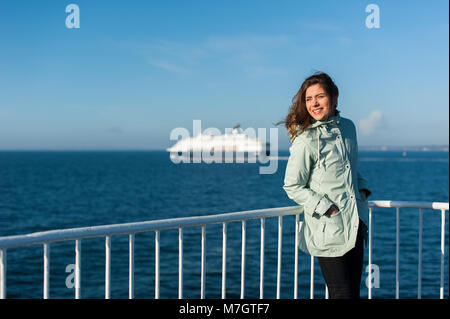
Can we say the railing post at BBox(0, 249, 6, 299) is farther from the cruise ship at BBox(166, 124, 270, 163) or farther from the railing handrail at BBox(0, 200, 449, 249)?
the cruise ship at BBox(166, 124, 270, 163)

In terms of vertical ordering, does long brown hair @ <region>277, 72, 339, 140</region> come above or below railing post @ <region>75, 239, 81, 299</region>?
above

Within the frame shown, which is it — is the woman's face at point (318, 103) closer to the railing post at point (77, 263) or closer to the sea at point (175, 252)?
the railing post at point (77, 263)

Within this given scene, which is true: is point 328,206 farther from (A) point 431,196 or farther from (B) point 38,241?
(A) point 431,196

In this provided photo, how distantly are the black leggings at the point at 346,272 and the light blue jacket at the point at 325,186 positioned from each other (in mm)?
52

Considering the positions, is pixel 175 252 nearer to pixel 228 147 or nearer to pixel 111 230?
pixel 111 230

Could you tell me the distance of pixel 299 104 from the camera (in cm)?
269

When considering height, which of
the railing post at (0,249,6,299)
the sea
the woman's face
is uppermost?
the woman's face

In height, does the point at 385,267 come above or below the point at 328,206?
below

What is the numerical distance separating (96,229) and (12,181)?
5697 cm

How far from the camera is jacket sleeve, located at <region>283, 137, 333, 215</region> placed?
2.51 meters


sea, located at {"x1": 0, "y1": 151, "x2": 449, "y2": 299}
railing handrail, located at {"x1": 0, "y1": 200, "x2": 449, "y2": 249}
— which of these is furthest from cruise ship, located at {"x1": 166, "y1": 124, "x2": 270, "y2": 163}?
railing handrail, located at {"x1": 0, "y1": 200, "x2": 449, "y2": 249}

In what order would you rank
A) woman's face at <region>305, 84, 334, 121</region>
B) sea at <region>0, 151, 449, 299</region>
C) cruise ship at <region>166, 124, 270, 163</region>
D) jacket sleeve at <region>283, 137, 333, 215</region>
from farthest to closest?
1. cruise ship at <region>166, 124, 270, 163</region>
2. sea at <region>0, 151, 449, 299</region>
3. woman's face at <region>305, 84, 334, 121</region>
4. jacket sleeve at <region>283, 137, 333, 215</region>

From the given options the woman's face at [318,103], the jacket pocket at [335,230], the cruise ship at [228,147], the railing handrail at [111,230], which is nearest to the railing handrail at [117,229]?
the railing handrail at [111,230]
